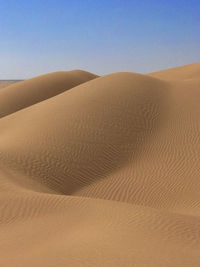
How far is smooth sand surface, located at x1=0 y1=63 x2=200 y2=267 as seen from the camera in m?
5.43

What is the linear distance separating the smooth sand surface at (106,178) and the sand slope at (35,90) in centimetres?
1239

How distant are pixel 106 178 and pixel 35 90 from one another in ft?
85.1

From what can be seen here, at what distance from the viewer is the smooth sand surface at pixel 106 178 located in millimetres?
5426

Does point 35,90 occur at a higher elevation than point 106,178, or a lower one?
lower

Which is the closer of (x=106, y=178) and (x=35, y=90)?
(x=106, y=178)

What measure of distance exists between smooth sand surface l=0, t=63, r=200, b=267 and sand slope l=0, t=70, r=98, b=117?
1239cm

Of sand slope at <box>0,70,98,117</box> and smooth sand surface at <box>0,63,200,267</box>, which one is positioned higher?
smooth sand surface at <box>0,63,200,267</box>

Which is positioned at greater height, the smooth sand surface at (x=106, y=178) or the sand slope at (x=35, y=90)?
the smooth sand surface at (x=106, y=178)

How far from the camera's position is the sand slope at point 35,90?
111 ft

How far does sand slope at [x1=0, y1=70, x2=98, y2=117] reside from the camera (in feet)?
111

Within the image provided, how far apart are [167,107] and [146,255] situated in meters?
14.1

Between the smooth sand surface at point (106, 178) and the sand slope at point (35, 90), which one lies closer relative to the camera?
the smooth sand surface at point (106, 178)

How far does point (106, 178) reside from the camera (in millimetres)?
12383

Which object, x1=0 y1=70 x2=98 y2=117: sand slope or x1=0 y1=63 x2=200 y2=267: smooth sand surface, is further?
x1=0 y1=70 x2=98 y2=117: sand slope
